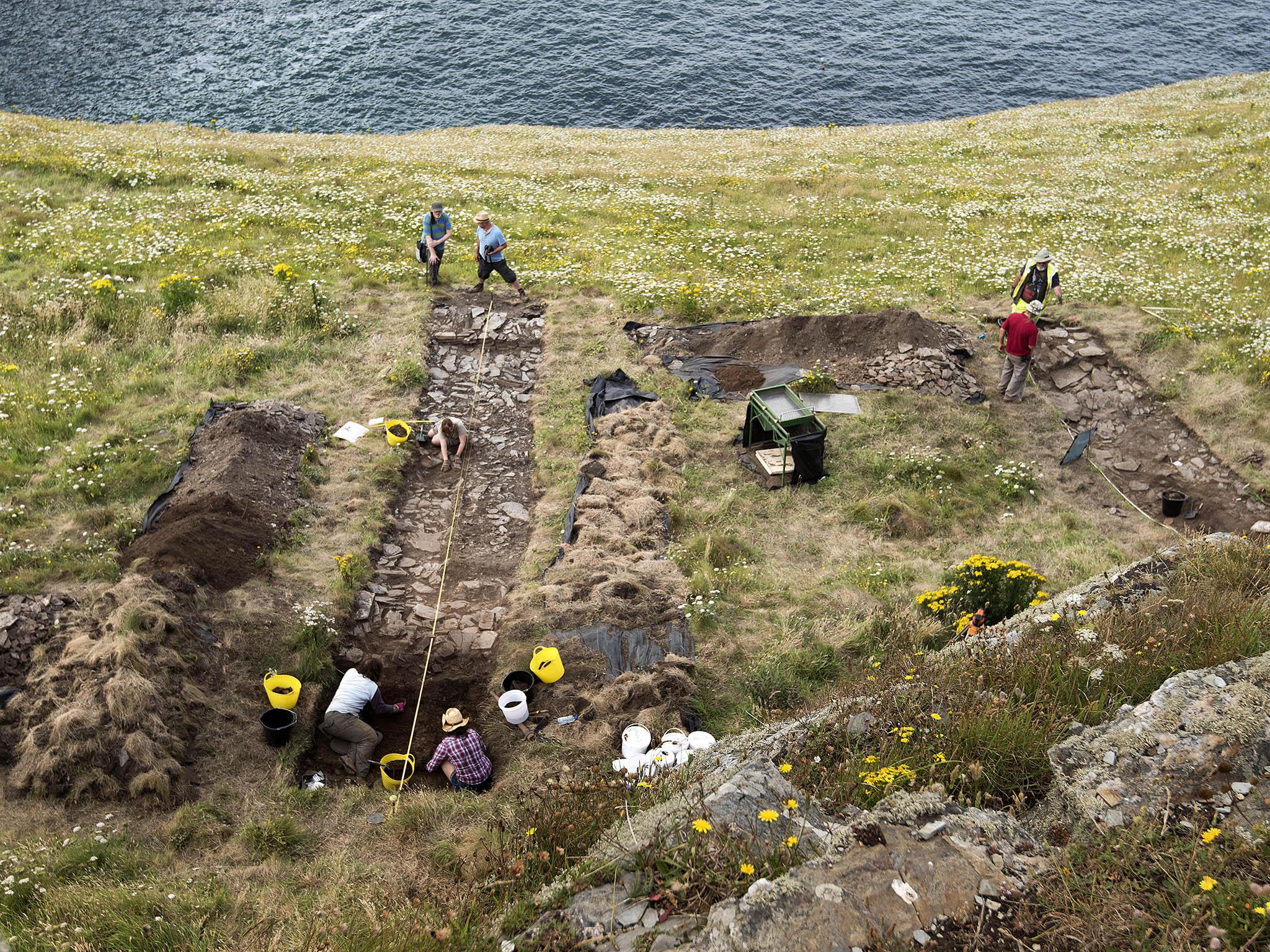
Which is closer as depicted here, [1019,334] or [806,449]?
[806,449]

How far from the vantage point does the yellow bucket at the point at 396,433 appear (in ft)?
47.2

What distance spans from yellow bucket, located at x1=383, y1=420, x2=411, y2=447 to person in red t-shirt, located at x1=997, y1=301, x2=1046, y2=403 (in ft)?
35.9

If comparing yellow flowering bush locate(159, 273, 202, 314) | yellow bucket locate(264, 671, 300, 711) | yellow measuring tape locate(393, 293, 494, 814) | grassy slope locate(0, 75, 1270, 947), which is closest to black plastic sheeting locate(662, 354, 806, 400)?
grassy slope locate(0, 75, 1270, 947)

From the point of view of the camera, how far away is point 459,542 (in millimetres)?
13023

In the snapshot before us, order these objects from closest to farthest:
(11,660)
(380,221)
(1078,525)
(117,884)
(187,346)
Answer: (117,884)
(11,660)
(1078,525)
(187,346)
(380,221)

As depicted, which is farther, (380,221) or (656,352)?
(380,221)

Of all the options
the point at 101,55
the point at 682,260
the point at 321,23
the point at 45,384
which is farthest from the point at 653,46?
the point at 45,384

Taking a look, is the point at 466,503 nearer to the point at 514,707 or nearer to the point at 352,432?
the point at 352,432

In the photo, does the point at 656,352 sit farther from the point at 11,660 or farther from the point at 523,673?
the point at 11,660

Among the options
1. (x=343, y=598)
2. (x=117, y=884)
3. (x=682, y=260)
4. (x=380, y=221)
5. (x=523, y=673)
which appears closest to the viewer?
(x=117, y=884)

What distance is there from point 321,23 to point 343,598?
45666mm

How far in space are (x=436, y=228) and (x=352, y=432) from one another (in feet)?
21.3

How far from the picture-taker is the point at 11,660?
938 centimetres

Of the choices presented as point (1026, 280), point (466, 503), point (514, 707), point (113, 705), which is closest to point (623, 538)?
point (466, 503)
